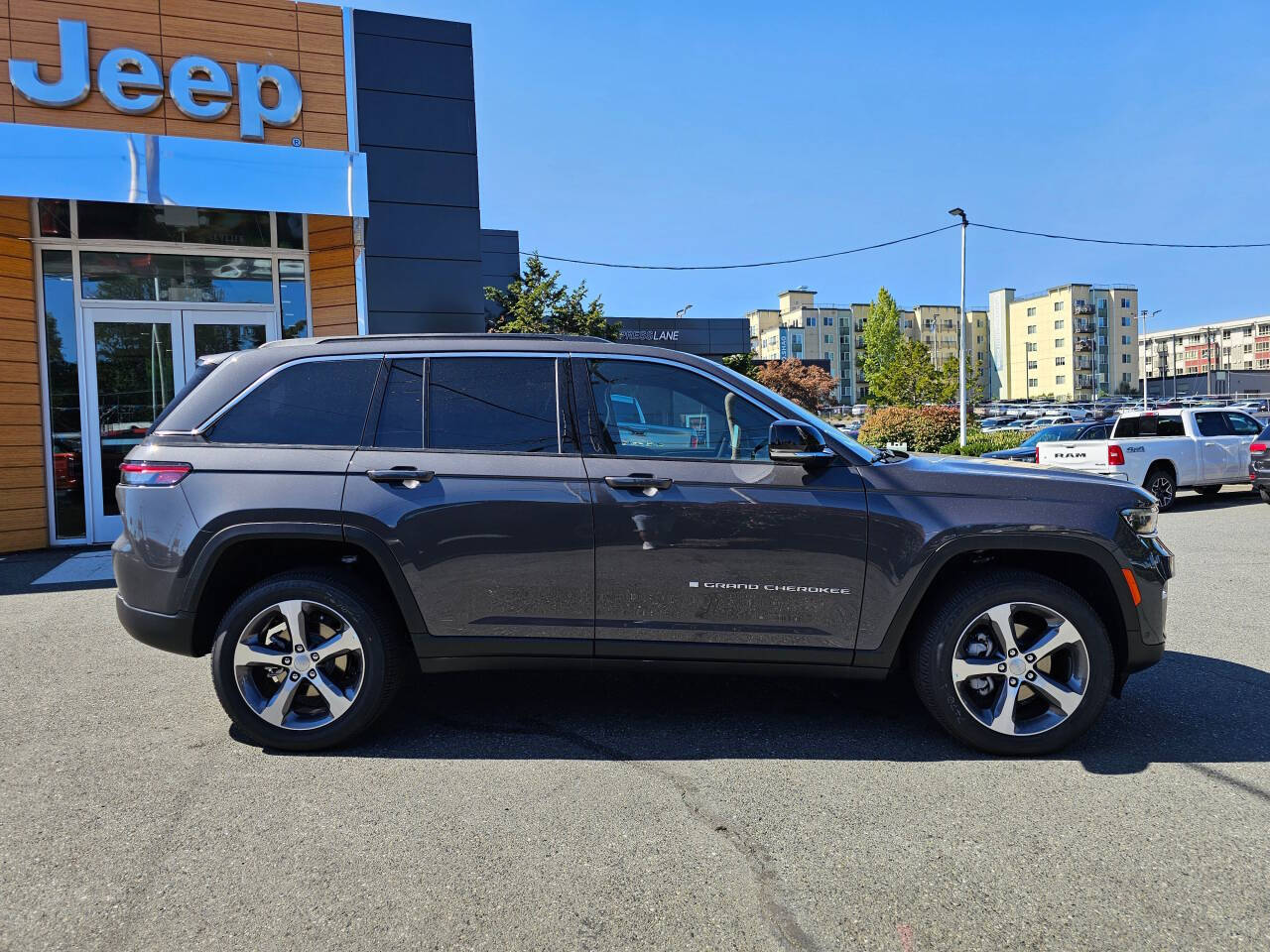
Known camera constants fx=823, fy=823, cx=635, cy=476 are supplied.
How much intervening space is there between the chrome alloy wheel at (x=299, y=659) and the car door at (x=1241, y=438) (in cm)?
1502

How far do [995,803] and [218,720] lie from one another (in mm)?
3619

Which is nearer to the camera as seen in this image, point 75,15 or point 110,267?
point 75,15

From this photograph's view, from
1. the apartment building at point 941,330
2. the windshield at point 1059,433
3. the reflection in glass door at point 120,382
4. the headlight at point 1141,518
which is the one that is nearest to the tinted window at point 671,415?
the headlight at point 1141,518

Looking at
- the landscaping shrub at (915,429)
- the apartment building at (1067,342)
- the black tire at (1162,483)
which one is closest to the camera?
the black tire at (1162,483)

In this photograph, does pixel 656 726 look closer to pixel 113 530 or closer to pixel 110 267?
pixel 113 530

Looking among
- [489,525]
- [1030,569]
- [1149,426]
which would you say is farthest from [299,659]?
[1149,426]

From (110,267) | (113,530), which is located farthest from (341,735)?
(110,267)

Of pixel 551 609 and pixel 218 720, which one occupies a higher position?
pixel 551 609

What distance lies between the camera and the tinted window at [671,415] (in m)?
3.72

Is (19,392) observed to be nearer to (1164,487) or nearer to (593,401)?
(593,401)

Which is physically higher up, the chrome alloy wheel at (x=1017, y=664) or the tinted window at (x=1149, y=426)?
the tinted window at (x=1149, y=426)

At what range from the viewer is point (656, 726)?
396 cm

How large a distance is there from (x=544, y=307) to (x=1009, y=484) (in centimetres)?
2033

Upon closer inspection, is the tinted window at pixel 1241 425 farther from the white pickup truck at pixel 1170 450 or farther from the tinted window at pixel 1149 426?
the tinted window at pixel 1149 426
